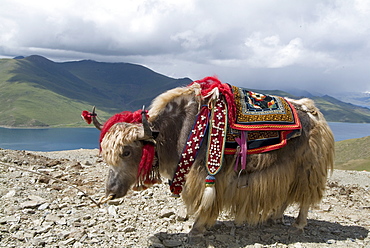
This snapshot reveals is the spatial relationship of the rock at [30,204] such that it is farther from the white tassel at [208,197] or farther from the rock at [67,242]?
the white tassel at [208,197]

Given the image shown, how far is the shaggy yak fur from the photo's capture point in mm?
3984

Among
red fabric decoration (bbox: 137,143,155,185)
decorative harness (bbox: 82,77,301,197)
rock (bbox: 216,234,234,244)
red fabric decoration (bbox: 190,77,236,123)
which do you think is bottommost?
rock (bbox: 216,234,234,244)

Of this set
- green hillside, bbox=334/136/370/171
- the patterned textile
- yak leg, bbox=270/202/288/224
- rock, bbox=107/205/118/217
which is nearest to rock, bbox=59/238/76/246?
rock, bbox=107/205/118/217

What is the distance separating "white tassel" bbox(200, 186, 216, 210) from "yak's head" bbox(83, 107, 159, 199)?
2.57 ft

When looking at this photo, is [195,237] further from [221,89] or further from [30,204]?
[30,204]

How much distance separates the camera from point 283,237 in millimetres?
4527

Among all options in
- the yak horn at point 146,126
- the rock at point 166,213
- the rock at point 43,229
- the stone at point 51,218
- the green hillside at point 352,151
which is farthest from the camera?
the green hillside at point 352,151

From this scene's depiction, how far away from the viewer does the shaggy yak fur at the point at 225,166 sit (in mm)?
3984

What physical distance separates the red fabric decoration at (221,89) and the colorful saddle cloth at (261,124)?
8cm

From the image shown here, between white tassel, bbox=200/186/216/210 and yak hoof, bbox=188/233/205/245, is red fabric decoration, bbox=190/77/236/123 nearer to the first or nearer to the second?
white tassel, bbox=200/186/216/210

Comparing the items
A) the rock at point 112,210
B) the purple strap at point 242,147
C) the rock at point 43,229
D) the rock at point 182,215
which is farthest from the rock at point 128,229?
the purple strap at point 242,147

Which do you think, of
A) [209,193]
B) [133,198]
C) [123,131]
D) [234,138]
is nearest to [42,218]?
[133,198]

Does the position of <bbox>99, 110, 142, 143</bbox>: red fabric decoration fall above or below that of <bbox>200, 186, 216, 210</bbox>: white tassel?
above

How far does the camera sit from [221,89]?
435 cm
